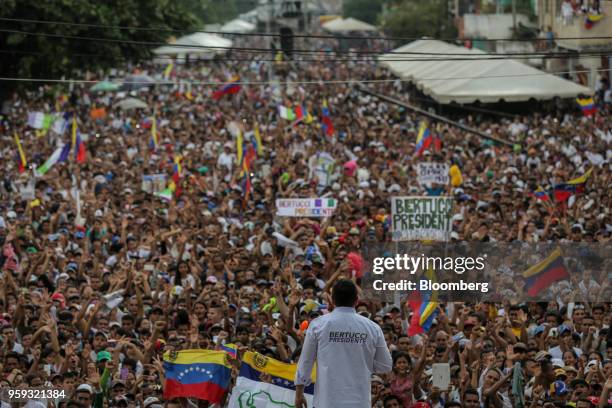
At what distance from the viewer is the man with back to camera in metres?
6.63

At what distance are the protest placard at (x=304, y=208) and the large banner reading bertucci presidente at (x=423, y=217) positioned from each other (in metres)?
1.81

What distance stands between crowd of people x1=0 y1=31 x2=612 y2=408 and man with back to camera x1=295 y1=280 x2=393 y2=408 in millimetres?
2023

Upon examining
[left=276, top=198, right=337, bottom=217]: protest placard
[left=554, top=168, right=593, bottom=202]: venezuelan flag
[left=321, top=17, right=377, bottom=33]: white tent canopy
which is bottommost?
[left=321, top=17, right=377, bottom=33]: white tent canopy

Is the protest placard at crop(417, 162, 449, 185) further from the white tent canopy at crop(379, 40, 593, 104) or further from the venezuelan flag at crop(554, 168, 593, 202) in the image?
the white tent canopy at crop(379, 40, 593, 104)

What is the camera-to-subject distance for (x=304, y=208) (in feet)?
53.3

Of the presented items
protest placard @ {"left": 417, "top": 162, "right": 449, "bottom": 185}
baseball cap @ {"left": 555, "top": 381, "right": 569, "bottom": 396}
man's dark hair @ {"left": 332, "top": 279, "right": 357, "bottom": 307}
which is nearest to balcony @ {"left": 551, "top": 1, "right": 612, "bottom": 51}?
protest placard @ {"left": 417, "top": 162, "right": 449, "bottom": 185}

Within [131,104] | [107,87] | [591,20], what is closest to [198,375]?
[591,20]

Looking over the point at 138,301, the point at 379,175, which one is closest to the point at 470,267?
the point at 138,301

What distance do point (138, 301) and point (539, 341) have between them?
12.2ft

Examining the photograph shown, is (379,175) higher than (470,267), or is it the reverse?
(470,267)

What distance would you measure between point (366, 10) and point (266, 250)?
96.7 meters

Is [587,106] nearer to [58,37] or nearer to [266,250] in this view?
[266,250]

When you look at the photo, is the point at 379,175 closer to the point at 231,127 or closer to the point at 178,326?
the point at 231,127

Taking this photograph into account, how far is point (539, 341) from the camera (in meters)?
10.8
